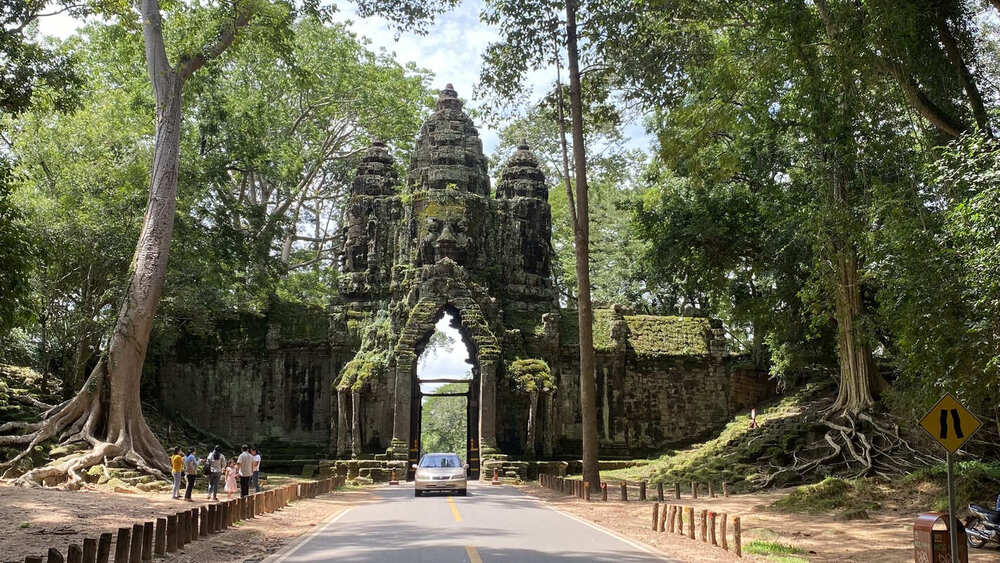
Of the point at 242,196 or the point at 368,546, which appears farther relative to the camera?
the point at 242,196

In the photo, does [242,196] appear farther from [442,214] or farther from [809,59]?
[809,59]

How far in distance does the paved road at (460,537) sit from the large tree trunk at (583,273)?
13.5 ft

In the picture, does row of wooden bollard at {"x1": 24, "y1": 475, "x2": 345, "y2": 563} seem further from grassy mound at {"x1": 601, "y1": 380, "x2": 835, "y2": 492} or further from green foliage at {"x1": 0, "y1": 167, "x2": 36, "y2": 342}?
grassy mound at {"x1": 601, "y1": 380, "x2": 835, "y2": 492}

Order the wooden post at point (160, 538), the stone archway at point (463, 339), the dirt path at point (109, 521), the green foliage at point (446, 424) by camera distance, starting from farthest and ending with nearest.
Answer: the green foliage at point (446, 424) < the stone archway at point (463, 339) < the dirt path at point (109, 521) < the wooden post at point (160, 538)

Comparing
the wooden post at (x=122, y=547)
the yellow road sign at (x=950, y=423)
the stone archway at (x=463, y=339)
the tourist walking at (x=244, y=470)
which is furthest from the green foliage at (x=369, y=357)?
the yellow road sign at (x=950, y=423)

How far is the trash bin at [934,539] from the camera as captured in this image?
8.32m

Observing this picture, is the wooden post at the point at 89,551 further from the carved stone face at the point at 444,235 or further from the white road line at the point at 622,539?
the carved stone face at the point at 444,235

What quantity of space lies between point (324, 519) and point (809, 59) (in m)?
13.3

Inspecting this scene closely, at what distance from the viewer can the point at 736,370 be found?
31.1 m

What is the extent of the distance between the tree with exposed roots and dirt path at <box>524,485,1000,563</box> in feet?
33.4

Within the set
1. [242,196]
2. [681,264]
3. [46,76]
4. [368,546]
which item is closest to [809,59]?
[681,264]

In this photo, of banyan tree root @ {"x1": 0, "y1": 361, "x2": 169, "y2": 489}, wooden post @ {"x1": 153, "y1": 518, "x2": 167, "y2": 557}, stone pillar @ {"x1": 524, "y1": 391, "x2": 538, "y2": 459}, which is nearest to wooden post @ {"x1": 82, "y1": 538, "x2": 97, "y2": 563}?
wooden post @ {"x1": 153, "y1": 518, "x2": 167, "y2": 557}

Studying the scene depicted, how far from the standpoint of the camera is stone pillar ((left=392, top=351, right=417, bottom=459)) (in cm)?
2575

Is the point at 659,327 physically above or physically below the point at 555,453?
above
